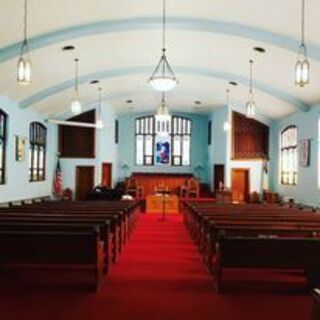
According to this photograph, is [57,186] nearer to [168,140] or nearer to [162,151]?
[162,151]

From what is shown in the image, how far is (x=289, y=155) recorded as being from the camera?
18766mm

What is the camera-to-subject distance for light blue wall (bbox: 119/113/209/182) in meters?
24.4

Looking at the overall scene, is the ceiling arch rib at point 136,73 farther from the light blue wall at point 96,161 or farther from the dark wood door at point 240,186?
the dark wood door at point 240,186

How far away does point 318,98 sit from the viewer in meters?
14.4

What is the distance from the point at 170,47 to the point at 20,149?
581 centimetres

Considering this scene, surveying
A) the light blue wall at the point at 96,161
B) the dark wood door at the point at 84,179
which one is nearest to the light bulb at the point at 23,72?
the light blue wall at the point at 96,161

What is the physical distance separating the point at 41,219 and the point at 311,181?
33.9ft

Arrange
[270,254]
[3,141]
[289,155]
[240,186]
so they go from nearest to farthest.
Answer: [270,254] < [3,141] < [289,155] < [240,186]

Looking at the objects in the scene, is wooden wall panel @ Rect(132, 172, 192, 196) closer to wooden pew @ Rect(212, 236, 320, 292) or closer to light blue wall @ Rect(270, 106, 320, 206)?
light blue wall @ Rect(270, 106, 320, 206)

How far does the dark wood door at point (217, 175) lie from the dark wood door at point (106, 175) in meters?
4.77

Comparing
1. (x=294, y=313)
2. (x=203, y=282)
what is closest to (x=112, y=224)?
(x=203, y=282)

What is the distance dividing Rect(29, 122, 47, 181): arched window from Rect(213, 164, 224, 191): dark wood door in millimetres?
7674

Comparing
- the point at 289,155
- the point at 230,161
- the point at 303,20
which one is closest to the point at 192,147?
the point at 230,161

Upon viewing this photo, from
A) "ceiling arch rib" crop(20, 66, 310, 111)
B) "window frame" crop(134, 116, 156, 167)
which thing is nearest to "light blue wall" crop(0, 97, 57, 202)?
"ceiling arch rib" crop(20, 66, 310, 111)
